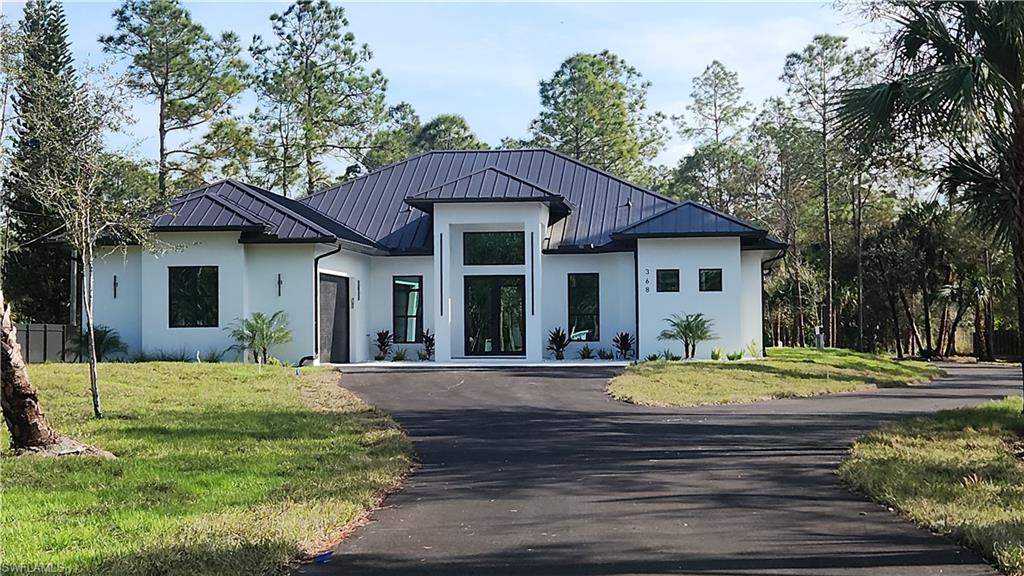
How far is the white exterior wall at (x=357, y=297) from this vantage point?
24500 millimetres

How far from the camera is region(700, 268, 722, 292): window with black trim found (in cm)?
2467

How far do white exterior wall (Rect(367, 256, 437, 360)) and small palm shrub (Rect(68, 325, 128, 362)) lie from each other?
650 centimetres

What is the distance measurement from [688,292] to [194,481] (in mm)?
17486

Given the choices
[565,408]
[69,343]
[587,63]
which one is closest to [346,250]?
[69,343]

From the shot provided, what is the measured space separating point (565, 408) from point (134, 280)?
12.8 metres

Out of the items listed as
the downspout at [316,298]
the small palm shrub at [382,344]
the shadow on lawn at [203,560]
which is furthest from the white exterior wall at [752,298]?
the shadow on lawn at [203,560]

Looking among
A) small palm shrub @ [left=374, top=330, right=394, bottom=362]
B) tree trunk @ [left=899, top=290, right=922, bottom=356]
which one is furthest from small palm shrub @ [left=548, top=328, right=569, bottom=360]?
tree trunk @ [left=899, top=290, right=922, bottom=356]

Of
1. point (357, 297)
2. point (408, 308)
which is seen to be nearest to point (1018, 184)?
point (357, 297)

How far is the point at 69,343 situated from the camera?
22.7 m

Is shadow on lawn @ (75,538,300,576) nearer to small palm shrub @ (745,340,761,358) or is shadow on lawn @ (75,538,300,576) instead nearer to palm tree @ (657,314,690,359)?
palm tree @ (657,314,690,359)

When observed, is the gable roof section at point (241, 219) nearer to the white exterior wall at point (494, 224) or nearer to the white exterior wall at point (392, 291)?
the white exterior wall at point (392, 291)

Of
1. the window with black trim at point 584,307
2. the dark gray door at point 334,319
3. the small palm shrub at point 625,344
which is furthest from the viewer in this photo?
the window with black trim at point 584,307

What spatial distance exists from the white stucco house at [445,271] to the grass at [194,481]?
6.84 meters

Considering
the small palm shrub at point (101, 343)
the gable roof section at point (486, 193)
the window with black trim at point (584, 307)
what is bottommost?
the small palm shrub at point (101, 343)
